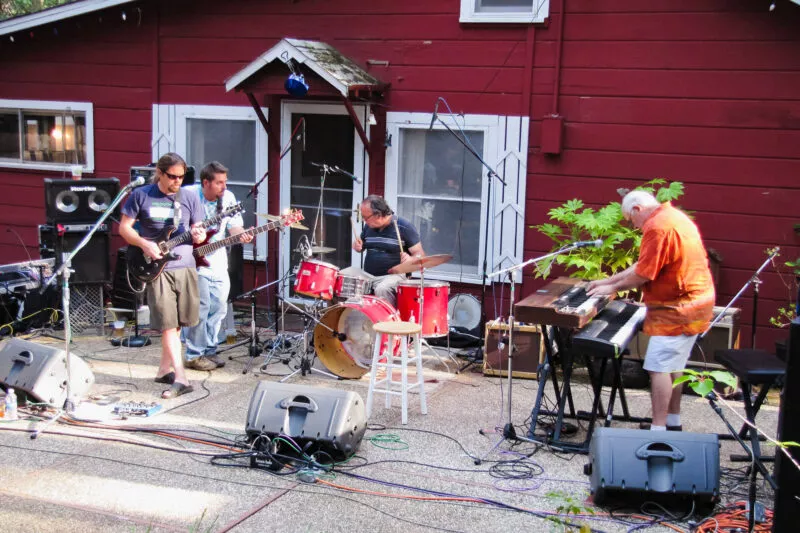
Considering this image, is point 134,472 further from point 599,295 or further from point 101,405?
point 599,295

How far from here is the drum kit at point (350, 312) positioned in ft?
23.3

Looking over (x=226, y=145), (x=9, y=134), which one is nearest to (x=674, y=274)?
(x=226, y=145)

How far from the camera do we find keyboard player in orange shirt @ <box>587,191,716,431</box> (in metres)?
5.20

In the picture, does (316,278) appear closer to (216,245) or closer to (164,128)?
(216,245)

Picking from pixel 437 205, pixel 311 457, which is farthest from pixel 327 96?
pixel 311 457

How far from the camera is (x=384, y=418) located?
6145 millimetres

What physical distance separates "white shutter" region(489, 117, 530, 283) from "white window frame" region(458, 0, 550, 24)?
0.91m

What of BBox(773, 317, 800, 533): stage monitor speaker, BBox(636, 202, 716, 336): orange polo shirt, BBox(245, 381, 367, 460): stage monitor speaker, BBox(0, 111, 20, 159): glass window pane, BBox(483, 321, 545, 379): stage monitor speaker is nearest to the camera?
BBox(773, 317, 800, 533): stage monitor speaker

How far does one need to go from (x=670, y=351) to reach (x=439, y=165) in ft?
12.8

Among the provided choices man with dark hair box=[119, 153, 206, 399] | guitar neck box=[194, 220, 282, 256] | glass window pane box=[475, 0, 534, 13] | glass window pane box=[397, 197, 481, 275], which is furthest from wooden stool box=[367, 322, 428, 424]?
glass window pane box=[475, 0, 534, 13]

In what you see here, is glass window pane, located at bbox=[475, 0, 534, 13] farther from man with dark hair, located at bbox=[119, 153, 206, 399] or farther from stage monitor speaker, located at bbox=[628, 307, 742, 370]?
man with dark hair, located at bbox=[119, 153, 206, 399]

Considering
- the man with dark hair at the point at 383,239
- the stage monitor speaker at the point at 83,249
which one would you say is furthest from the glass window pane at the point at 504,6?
the stage monitor speaker at the point at 83,249

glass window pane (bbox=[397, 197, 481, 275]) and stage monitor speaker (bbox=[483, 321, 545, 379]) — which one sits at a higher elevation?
glass window pane (bbox=[397, 197, 481, 275])

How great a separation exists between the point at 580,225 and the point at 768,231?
65.6 inches
